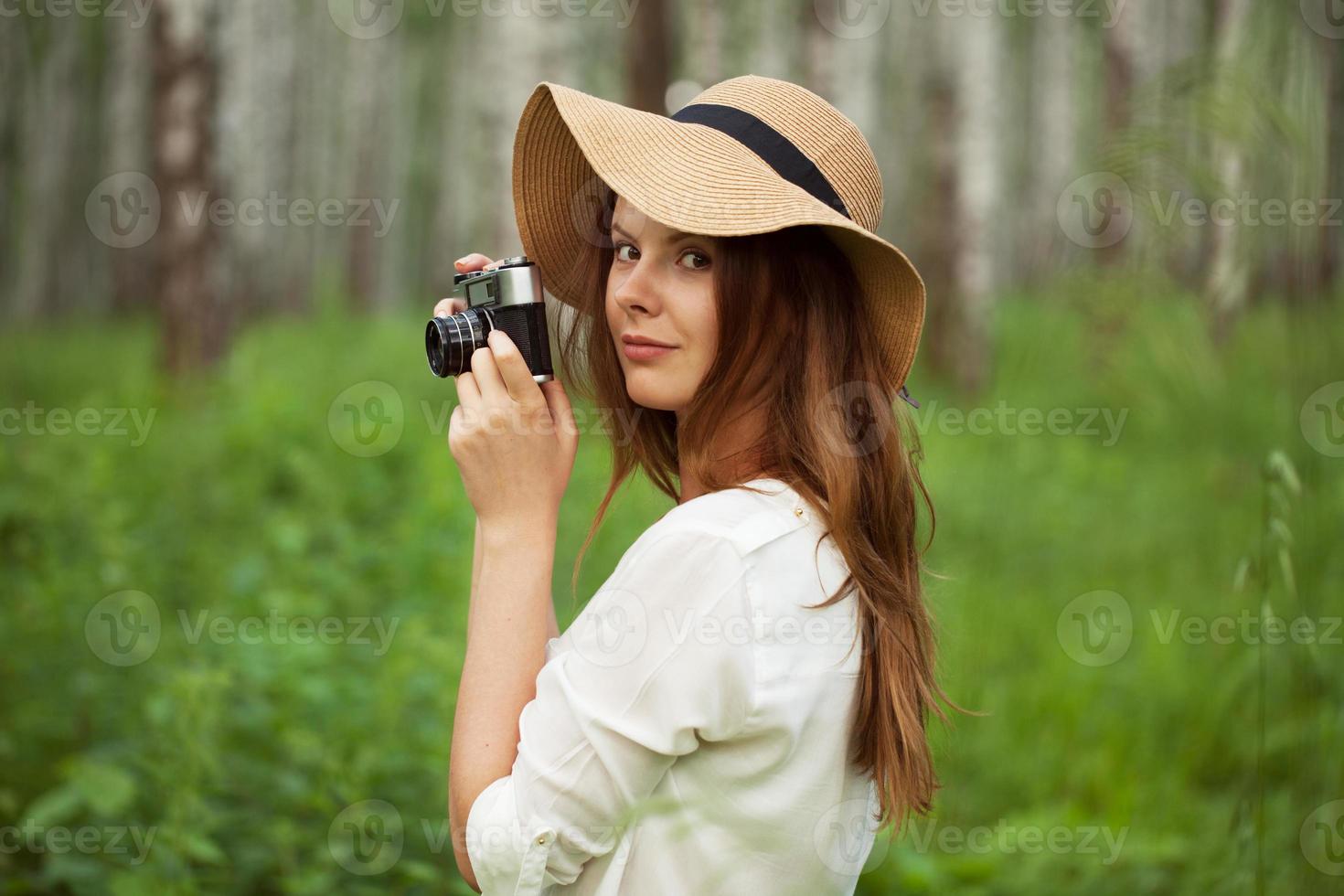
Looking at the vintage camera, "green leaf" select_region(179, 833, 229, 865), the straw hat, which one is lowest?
"green leaf" select_region(179, 833, 229, 865)

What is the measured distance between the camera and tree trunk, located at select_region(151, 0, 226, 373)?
7.55 metres

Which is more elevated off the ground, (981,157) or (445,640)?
(981,157)

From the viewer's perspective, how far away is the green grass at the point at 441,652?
8.60 ft

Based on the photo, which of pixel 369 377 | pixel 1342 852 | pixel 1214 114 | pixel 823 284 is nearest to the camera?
pixel 823 284

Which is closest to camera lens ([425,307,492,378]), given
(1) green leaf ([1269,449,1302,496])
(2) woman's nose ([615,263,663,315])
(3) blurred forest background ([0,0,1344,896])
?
(2) woman's nose ([615,263,663,315])

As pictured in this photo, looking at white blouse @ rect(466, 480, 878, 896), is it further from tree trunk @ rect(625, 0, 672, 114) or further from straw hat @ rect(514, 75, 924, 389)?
tree trunk @ rect(625, 0, 672, 114)

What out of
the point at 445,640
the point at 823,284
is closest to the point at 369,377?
the point at 445,640

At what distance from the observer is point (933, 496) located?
6.34 metres

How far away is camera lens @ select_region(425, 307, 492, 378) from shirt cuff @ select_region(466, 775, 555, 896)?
1.88ft

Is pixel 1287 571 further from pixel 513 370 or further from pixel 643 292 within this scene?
pixel 513 370

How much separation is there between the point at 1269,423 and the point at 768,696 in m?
5.97

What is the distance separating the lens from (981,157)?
972 cm

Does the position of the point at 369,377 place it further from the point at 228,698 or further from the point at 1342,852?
the point at 1342,852

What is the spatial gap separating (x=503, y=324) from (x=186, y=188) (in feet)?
22.4
